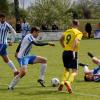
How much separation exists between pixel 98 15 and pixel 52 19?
47.7 m

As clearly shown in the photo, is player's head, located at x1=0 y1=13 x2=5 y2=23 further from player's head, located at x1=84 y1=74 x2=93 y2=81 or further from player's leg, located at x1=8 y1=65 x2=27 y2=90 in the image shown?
player's head, located at x1=84 y1=74 x2=93 y2=81

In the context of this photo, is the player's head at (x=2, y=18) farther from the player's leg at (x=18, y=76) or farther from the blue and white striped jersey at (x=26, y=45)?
the player's leg at (x=18, y=76)

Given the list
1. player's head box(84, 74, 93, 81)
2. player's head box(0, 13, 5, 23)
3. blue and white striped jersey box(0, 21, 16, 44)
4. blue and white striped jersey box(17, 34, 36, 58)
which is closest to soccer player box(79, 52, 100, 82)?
player's head box(84, 74, 93, 81)

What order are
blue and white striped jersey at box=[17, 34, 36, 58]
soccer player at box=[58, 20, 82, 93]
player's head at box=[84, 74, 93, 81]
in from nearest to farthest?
soccer player at box=[58, 20, 82, 93]
blue and white striped jersey at box=[17, 34, 36, 58]
player's head at box=[84, 74, 93, 81]

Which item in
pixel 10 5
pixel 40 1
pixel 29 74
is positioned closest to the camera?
pixel 29 74

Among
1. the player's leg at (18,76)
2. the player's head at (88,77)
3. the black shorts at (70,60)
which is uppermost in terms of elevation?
the black shorts at (70,60)

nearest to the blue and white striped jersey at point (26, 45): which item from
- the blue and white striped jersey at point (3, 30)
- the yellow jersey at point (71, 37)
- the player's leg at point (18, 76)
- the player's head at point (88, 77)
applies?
the player's leg at point (18, 76)

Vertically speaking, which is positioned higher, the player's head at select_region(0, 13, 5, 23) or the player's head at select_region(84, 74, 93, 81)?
the player's head at select_region(0, 13, 5, 23)

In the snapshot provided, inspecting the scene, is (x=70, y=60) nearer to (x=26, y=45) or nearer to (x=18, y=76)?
(x=26, y=45)

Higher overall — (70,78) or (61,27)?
(70,78)

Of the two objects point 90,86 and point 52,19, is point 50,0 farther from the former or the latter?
point 90,86

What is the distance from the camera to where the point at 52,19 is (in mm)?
64562

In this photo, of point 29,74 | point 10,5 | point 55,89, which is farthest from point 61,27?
point 55,89

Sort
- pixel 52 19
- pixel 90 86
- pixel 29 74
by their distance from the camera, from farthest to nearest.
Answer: pixel 52 19 → pixel 29 74 → pixel 90 86
